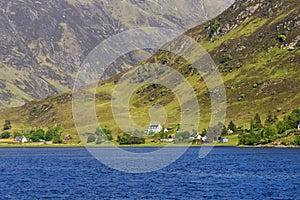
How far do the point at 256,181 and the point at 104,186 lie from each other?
29382 mm

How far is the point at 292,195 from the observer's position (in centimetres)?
9350

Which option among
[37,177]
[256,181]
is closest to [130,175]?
[37,177]

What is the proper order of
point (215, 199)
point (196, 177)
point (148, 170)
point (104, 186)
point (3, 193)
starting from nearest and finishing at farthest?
1. point (215, 199)
2. point (3, 193)
3. point (104, 186)
4. point (196, 177)
5. point (148, 170)

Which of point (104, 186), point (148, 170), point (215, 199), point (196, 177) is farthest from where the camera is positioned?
point (148, 170)

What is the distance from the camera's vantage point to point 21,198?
94438 mm

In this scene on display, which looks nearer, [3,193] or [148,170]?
[3,193]

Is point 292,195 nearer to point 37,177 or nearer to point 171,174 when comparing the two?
point 171,174

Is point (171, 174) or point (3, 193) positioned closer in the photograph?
point (3, 193)

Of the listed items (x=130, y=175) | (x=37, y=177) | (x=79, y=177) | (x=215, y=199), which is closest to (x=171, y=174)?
(x=130, y=175)

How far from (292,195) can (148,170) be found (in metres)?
59.8

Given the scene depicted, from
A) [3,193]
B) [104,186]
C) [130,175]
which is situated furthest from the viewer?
[130,175]

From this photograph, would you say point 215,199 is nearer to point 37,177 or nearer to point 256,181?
point 256,181

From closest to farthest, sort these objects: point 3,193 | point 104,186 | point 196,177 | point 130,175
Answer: point 3,193 < point 104,186 < point 196,177 < point 130,175

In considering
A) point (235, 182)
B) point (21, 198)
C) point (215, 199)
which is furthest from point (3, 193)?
point (235, 182)
